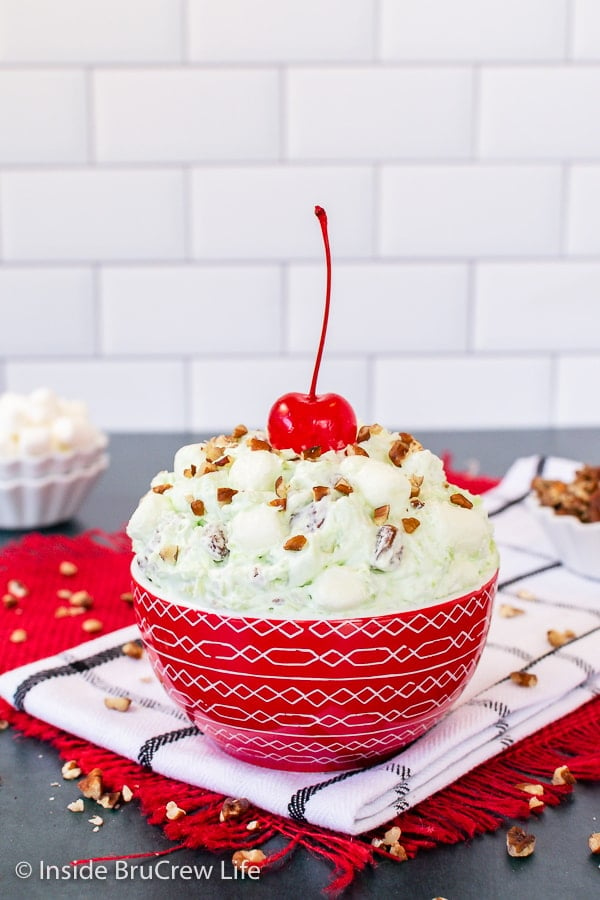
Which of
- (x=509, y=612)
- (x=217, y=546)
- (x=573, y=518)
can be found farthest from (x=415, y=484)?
(x=573, y=518)

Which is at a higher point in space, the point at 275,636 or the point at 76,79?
the point at 76,79

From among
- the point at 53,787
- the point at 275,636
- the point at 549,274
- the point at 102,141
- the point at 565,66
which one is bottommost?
the point at 53,787

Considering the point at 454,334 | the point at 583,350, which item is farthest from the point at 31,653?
the point at 583,350

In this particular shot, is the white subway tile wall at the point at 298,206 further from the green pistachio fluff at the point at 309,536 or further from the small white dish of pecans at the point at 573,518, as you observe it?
the green pistachio fluff at the point at 309,536

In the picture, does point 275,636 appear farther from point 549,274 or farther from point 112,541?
point 549,274

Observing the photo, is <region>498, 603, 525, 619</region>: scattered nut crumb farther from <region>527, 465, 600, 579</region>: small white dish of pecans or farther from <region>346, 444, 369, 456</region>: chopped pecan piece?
<region>346, 444, 369, 456</region>: chopped pecan piece

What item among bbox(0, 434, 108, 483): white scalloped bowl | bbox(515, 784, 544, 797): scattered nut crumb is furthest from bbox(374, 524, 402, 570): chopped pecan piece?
bbox(0, 434, 108, 483): white scalloped bowl

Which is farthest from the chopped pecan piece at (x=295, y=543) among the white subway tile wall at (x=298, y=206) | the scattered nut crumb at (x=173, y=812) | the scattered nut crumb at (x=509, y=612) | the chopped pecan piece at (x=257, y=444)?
the white subway tile wall at (x=298, y=206)
